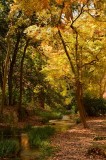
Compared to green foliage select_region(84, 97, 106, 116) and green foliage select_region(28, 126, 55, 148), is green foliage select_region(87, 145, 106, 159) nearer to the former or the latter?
green foliage select_region(28, 126, 55, 148)

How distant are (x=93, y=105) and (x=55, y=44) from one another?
10.4 m

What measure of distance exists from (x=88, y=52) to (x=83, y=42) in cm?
102

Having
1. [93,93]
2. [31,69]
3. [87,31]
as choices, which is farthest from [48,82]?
[87,31]

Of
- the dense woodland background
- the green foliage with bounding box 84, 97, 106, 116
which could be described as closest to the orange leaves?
the dense woodland background

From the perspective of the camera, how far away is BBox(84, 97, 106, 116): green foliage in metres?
30.2

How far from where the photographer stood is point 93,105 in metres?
30.2

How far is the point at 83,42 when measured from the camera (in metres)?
19.8

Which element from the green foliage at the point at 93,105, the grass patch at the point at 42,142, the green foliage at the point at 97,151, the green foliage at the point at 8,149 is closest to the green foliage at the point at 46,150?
the grass patch at the point at 42,142

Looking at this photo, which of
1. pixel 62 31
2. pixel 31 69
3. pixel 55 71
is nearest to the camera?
pixel 62 31

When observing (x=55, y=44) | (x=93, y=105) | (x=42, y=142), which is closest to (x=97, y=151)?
(x=42, y=142)

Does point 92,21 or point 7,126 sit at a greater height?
point 92,21

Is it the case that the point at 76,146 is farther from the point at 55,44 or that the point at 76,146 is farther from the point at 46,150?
the point at 55,44

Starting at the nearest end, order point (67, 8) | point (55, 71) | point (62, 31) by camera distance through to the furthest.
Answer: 1. point (67, 8)
2. point (62, 31)
3. point (55, 71)

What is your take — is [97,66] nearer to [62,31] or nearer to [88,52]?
[88,52]
